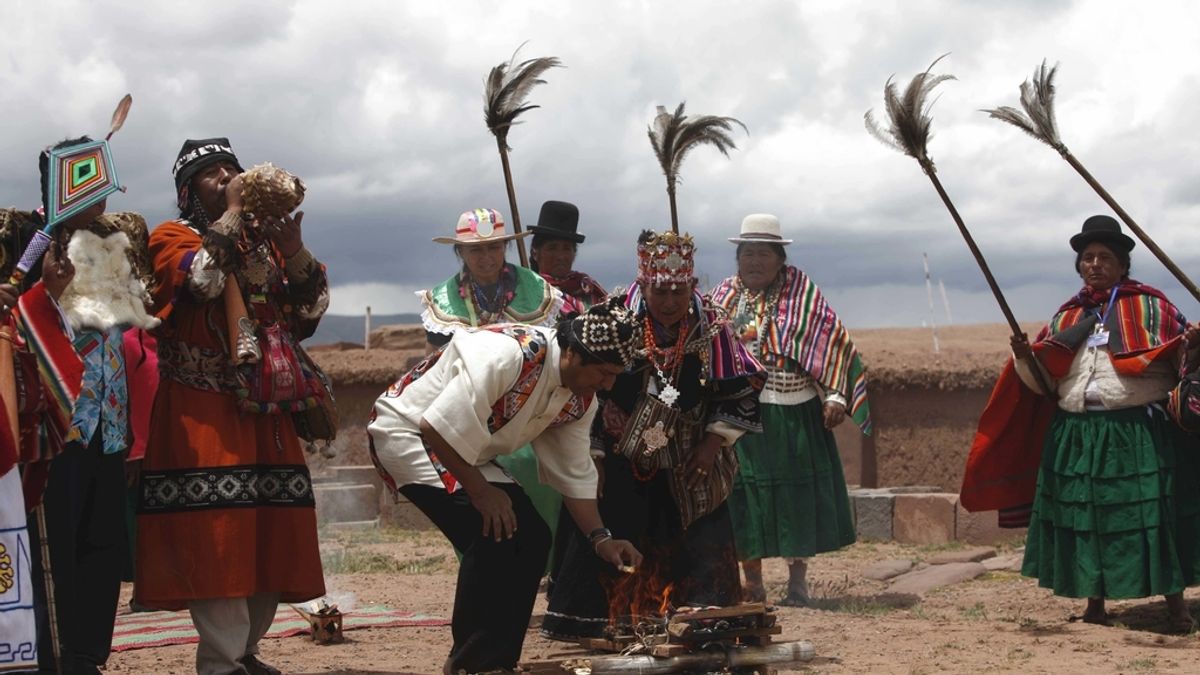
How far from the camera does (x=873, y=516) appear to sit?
42.6ft

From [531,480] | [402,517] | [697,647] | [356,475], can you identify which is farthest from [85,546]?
[356,475]

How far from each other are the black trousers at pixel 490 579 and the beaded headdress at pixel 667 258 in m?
1.35

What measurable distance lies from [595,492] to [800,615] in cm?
313

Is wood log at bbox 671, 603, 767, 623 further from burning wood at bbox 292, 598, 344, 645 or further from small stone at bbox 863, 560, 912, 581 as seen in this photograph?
small stone at bbox 863, 560, 912, 581

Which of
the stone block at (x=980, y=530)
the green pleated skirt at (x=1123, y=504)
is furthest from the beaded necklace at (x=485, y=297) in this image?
the stone block at (x=980, y=530)

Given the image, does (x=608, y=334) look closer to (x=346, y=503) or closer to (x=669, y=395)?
(x=669, y=395)

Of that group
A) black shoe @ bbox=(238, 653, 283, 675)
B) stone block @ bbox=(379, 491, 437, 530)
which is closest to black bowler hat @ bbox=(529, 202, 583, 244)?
black shoe @ bbox=(238, 653, 283, 675)

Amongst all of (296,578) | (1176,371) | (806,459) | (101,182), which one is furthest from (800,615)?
(101,182)

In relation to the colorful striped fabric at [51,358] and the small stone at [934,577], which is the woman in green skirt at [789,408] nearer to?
the small stone at [934,577]

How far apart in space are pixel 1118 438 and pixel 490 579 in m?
4.04

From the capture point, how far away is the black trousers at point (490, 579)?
18.2ft

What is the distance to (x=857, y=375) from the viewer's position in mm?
9430

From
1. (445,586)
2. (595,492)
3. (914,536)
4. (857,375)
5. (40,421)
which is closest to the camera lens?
(40,421)

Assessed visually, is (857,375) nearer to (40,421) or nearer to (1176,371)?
(1176,371)
